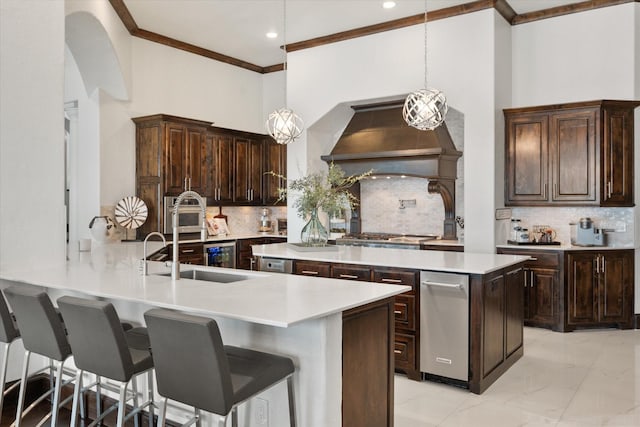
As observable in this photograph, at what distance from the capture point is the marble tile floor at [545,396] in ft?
10.9

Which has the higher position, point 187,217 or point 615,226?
point 187,217

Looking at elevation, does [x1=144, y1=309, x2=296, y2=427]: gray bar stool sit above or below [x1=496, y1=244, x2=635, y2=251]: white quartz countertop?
below

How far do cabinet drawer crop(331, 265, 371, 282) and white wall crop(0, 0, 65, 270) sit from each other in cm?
220

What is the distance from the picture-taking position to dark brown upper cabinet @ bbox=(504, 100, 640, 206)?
18.6 ft

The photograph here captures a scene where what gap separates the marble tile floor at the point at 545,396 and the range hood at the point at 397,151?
7.88 ft

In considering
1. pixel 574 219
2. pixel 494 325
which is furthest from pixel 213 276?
pixel 574 219

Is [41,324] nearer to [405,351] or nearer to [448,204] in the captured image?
[405,351]

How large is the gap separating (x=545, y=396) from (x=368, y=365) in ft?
5.95

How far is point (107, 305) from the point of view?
7.56 feet

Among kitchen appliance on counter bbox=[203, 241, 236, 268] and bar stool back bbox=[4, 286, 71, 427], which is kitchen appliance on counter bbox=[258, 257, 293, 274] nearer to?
kitchen appliance on counter bbox=[203, 241, 236, 268]

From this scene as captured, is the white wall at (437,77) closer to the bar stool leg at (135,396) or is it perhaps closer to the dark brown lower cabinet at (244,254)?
the dark brown lower cabinet at (244,254)

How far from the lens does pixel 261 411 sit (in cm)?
272

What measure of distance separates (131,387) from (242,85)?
6.23m

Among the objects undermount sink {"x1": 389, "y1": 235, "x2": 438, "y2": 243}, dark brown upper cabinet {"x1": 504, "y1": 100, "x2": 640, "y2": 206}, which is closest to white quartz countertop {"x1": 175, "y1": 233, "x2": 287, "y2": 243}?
undermount sink {"x1": 389, "y1": 235, "x2": 438, "y2": 243}
